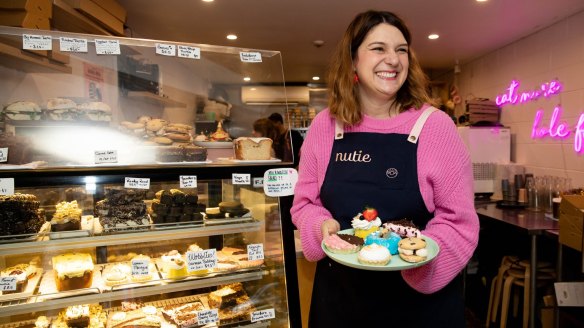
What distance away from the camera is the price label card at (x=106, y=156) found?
5.60ft

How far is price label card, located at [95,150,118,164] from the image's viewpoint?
1708mm

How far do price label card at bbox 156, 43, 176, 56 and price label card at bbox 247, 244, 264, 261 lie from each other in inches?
41.8

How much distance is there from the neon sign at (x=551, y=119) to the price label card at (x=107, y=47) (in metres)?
4.45

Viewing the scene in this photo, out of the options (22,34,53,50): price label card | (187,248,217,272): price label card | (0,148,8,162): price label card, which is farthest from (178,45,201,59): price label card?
(187,248,217,272): price label card

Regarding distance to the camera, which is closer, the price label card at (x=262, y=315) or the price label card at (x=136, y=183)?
the price label card at (x=136, y=183)

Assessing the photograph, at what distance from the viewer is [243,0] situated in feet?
13.0

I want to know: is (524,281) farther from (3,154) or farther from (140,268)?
(3,154)

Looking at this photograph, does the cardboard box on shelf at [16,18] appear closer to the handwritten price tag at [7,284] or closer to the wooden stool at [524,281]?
the handwritten price tag at [7,284]

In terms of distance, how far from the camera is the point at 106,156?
1722 mm

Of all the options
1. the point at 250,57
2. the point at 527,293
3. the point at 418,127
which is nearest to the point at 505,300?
the point at 527,293

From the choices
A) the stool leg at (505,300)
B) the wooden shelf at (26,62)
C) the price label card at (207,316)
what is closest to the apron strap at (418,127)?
the price label card at (207,316)

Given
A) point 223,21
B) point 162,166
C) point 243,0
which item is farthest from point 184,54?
point 223,21

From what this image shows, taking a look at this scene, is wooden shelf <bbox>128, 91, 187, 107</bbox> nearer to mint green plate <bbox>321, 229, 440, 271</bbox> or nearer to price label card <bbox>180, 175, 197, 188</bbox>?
price label card <bbox>180, 175, 197, 188</bbox>

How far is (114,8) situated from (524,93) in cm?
497
